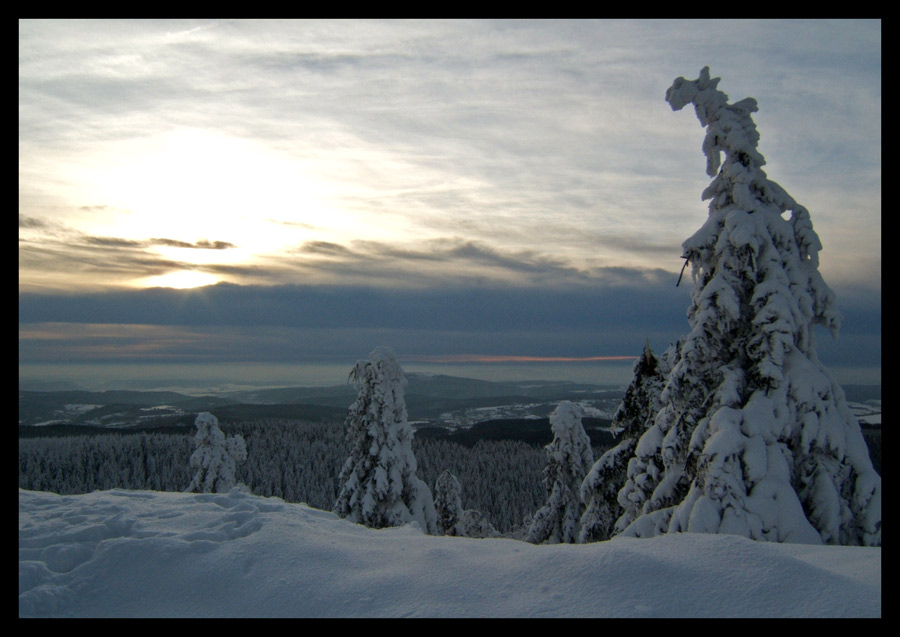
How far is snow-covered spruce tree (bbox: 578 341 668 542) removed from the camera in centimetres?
1630

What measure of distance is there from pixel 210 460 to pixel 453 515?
56.4 feet

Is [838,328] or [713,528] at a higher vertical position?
[838,328]

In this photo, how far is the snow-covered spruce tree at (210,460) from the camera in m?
34.0

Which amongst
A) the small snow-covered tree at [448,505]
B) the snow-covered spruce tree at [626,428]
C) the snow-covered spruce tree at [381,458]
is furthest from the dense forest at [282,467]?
the snow-covered spruce tree at [626,428]

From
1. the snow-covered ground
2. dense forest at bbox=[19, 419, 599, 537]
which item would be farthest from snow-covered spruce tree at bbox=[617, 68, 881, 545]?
dense forest at bbox=[19, 419, 599, 537]

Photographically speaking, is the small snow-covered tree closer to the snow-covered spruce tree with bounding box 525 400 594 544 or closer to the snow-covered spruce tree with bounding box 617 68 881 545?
the snow-covered spruce tree with bounding box 525 400 594 544

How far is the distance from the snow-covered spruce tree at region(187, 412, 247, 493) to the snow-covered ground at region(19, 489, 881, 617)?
1240 inches

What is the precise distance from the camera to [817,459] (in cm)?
991

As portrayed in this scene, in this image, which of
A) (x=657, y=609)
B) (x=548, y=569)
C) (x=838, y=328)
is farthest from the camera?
(x=838, y=328)

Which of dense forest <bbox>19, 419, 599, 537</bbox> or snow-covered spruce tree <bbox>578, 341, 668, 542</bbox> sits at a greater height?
snow-covered spruce tree <bbox>578, 341, 668, 542</bbox>

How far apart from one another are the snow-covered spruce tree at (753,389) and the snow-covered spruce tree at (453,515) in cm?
2380
